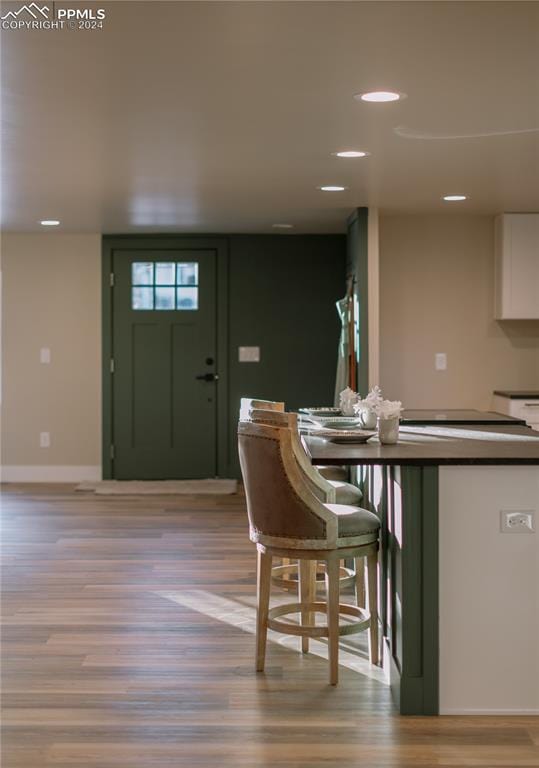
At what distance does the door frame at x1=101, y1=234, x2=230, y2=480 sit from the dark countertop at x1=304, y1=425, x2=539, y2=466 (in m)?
4.23

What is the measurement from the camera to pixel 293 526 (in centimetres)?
380

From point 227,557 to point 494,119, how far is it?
118 inches

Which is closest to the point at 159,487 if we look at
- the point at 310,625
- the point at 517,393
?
the point at 517,393

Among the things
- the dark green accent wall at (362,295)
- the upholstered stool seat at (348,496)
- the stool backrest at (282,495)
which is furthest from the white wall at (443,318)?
the stool backrest at (282,495)

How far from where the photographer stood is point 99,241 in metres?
8.87

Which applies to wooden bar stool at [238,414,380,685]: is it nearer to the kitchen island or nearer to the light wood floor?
the light wood floor

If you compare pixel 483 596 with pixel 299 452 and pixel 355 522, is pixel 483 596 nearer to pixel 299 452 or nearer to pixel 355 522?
pixel 355 522

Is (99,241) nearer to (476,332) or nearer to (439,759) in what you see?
(476,332)

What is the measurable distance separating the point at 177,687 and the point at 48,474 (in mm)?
5403

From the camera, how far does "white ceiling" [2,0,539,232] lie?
299cm

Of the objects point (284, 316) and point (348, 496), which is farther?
point (284, 316)

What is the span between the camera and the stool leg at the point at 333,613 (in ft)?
12.6

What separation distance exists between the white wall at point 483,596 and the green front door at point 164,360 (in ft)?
18.0

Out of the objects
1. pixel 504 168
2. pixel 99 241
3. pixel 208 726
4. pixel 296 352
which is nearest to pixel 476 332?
pixel 296 352
